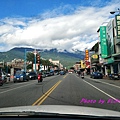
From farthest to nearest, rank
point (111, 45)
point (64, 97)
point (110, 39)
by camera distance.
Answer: point (110, 39), point (111, 45), point (64, 97)

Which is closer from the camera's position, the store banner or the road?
the road

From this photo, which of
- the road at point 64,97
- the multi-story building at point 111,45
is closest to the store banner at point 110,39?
the multi-story building at point 111,45

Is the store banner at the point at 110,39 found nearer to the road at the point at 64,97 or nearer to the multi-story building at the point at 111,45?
the multi-story building at the point at 111,45

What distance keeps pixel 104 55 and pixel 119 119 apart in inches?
2158

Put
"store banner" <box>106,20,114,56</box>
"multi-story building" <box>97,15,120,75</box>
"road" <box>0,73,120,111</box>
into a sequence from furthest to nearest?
"store banner" <box>106,20,114,56</box> → "multi-story building" <box>97,15,120,75</box> → "road" <box>0,73,120,111</box>

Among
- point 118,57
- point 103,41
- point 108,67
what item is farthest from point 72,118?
point 108,67

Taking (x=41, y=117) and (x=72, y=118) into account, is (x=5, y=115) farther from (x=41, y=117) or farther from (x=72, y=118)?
(x=72, y=118)

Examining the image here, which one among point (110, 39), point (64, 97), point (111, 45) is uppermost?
point (110, 39)

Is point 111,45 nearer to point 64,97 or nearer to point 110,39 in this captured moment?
point 110,39

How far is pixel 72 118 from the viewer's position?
3811 mm

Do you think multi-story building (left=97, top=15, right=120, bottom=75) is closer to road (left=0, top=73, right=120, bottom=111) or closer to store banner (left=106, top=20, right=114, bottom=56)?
store banner (left=106, top=20, right=114, bottom=56)

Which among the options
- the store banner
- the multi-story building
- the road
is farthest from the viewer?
the store banner

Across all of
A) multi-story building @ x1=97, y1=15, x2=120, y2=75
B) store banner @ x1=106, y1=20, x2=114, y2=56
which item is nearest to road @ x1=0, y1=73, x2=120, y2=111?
multi-story building @ x1=97, y1=15, x2=120, y2=75

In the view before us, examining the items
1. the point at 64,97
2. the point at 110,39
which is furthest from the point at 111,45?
the point at 64,97
